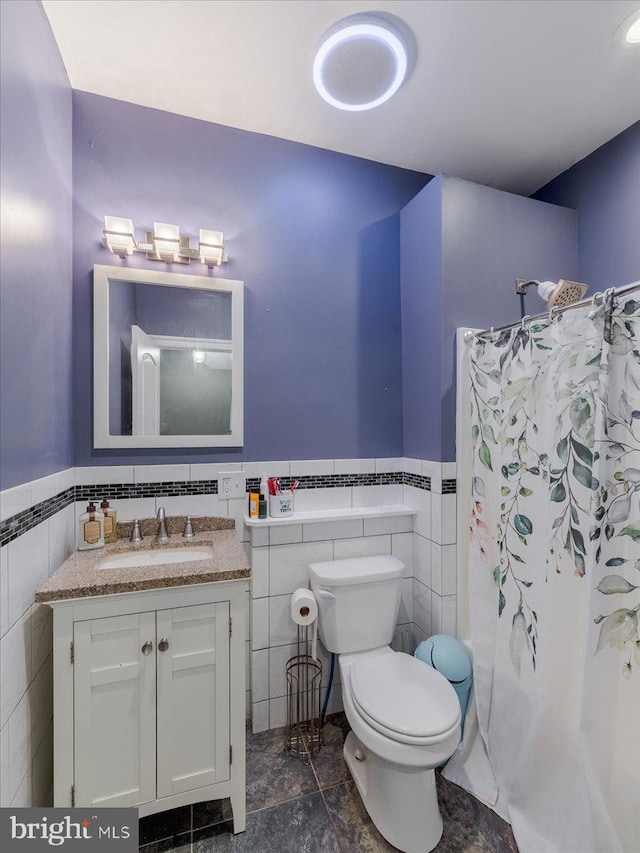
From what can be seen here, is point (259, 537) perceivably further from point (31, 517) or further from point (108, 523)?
point (31, 517)

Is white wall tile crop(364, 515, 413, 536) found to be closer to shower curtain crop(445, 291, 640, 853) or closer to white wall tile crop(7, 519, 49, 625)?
shower curtain crop(445, 291, 640, 853)

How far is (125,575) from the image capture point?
1.17 meters

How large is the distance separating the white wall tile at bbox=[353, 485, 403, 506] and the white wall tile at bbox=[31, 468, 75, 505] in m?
1.23

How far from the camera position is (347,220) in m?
1.90

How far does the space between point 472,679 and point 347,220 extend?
2187mm

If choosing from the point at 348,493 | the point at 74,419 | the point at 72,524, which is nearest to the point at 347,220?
the point at 348,493

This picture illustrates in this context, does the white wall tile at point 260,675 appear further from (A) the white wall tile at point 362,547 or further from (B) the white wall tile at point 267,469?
(B) the white wall tile at point 267,469

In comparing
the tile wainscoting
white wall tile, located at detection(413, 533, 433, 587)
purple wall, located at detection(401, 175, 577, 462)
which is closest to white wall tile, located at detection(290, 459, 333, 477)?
the tile wainscoting

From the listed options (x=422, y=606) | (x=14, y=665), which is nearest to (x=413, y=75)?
(x=422, y=606)

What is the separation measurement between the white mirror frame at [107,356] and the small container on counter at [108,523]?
0.25 metres

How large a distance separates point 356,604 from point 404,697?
37 cm

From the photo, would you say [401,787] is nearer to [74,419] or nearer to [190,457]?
[190,457]

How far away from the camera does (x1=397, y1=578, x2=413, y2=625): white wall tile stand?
1.85m

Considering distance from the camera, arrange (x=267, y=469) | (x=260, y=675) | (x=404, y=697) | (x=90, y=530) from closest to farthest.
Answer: (x=404, y=697) < (x=90, y=530) < (x=260, y=675) < (x=267, y=469)
